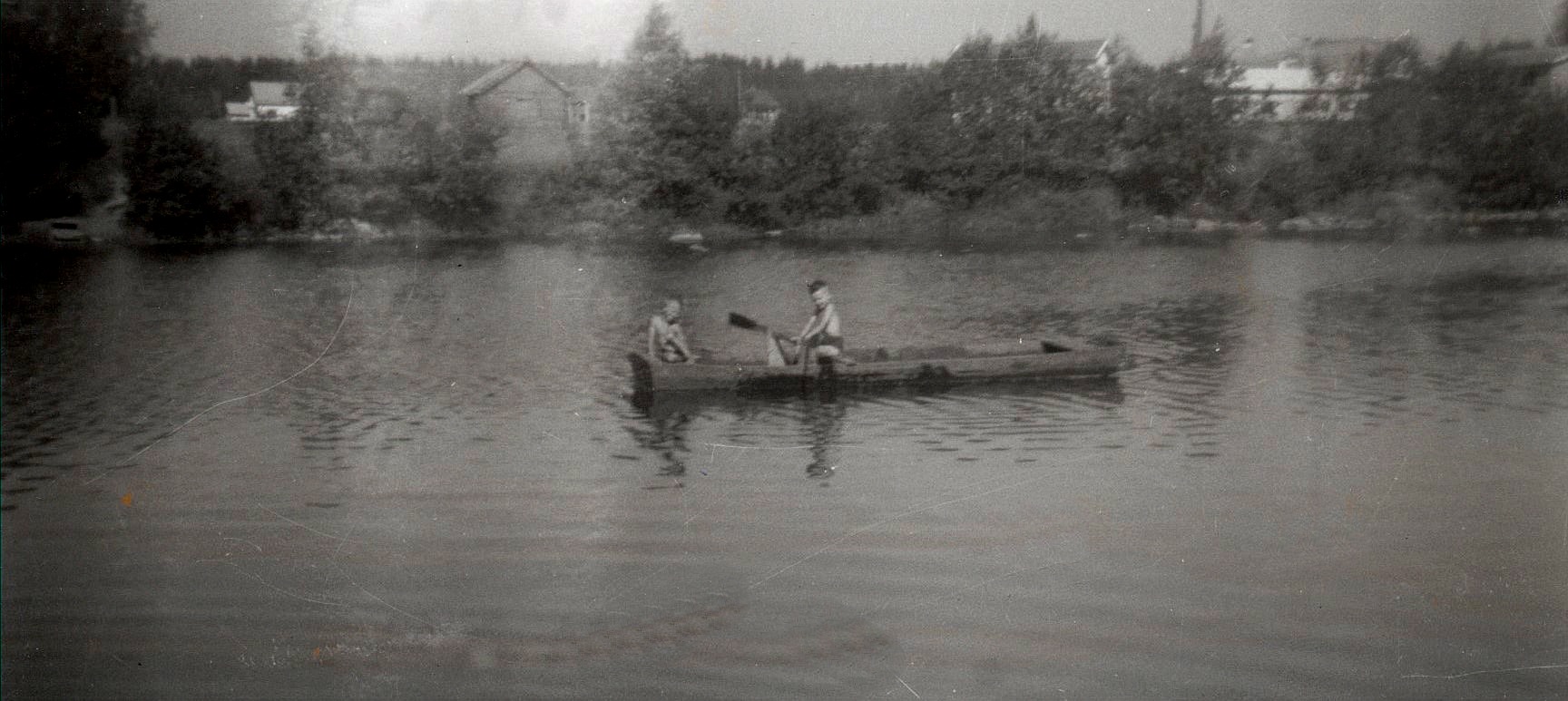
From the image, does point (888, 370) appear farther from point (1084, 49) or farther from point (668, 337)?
point (1084, 49)

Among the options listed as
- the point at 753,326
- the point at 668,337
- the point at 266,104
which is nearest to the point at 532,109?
the point at 668,337

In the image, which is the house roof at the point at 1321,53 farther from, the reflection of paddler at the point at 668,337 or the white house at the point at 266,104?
the white house at the point at 266,104

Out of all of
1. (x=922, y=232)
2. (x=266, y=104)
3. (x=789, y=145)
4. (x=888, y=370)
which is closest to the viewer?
(x=266, y=104)

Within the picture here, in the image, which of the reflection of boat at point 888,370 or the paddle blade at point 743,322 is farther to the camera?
the paddle blade at point 743,322

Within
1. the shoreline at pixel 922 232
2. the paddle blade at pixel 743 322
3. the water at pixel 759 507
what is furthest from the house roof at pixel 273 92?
the paddle blade at pixel 743 322

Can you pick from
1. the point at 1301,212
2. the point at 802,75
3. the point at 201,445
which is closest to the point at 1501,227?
the point at 1301,212

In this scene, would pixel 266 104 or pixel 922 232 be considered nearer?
pixel 266 104

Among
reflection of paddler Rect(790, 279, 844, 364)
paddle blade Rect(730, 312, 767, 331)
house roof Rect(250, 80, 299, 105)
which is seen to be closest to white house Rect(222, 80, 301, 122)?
house roof Rect(250, 80, 299, 105)
